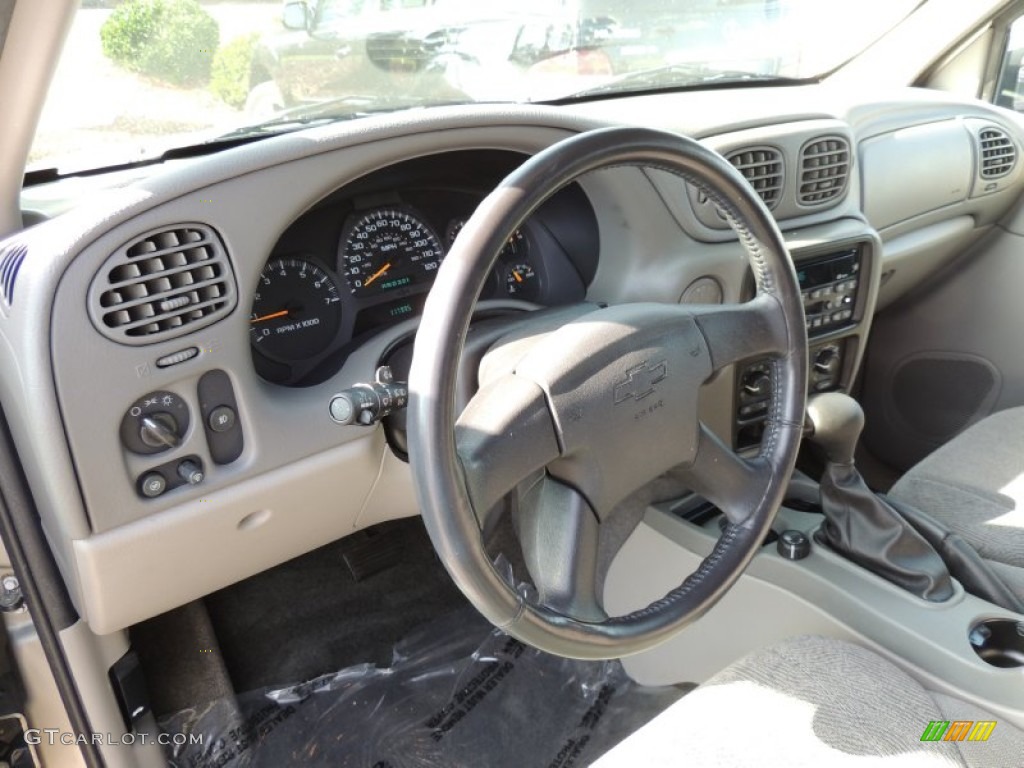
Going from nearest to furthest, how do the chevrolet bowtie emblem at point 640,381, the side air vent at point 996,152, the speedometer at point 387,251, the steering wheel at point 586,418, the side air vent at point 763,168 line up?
1. the steering wheel at point 586,418
2. the chevrolet bowtie emblem at point 640,381
3. the speedometer at point 387,251
4. the side air vent at point 763,168
5. the side air vent at point 996,152

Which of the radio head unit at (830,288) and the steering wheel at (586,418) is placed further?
the radio head unit at (830,288)

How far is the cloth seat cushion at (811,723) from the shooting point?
3.62ft

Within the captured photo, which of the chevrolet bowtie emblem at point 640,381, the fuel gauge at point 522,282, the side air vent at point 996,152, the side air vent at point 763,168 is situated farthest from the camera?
the side air vent at point 996,152

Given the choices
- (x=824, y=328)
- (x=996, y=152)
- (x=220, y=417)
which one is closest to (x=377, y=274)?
(x=220, y=417)

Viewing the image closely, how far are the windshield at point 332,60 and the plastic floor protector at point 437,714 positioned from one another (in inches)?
42.6

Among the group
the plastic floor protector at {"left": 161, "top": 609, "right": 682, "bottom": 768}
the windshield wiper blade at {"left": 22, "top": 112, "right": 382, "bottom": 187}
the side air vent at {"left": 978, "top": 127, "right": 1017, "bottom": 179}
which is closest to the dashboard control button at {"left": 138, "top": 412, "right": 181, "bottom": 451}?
the windshield wiper blade at {"left": 22, "top": 112, "right": 382, "bottom": 187}

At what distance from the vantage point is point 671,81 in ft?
7.50

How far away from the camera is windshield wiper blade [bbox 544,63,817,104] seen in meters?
2.14

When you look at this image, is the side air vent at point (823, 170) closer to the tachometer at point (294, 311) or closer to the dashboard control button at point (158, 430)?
the tachometer at point (294, 311)

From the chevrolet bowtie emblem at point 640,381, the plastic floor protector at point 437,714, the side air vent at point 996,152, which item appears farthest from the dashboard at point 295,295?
the side air vent at point 996,152

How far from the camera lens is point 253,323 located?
1.35 meters

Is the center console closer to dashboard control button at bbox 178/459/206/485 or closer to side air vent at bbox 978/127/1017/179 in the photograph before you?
side air vent at bbox 978/127/1017/179

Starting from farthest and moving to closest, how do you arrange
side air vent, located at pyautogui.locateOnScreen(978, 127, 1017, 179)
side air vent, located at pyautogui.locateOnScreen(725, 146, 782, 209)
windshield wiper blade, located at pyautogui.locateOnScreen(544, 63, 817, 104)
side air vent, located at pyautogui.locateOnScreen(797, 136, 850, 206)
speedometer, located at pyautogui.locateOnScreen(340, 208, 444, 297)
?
side air vent, located at pyautogui.locateOnScreen(978, 127, 1017, 179)
windshield wiper blade, located at pyautogui.locateOnScreen(544, 63, 817, 104)
side air vent, located at pyautogui.locateOnScreen(797, 136, 850, 206)
side air vent, located at pyautogui.locateOnScreen(725, 146, 782, 209)
speedometer, located at pyautogui.locateOnScreen(340, 208, 444, 297)

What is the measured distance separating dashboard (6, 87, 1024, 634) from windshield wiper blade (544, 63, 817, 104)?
0.19 m
